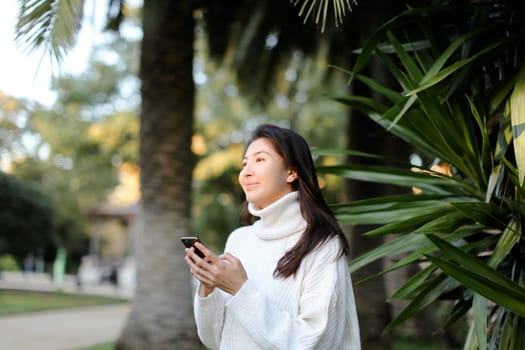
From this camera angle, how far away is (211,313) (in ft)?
7.04

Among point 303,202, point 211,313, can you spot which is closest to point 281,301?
point 211,313

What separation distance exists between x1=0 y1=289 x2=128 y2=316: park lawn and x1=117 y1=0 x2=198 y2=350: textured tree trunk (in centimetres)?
694

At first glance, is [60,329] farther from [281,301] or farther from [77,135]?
[77,135]

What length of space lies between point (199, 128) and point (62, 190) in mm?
12679

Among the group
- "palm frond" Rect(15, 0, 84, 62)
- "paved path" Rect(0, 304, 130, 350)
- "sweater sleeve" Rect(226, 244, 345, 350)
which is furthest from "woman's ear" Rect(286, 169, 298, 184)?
"paved path" Rect(0, 304, 130, 350)

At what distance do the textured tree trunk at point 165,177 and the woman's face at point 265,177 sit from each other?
14.7 ft

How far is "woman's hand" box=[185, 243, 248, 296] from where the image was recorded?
1962mm

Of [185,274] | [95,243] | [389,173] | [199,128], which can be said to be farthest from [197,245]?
[95,243]

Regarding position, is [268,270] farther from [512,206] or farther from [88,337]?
[88,337]

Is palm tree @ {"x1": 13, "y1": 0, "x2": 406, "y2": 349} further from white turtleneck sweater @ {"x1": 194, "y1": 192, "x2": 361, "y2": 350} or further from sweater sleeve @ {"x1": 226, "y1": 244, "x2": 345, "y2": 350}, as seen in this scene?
sweater sleeve @ {"x1": 226, "y1": 244, "x2": 345, "y2": 350}

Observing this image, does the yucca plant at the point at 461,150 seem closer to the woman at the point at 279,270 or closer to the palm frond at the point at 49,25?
the woman at the point at 279,270

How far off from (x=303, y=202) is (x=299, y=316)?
42 centimetres

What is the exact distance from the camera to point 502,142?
10.8 feet

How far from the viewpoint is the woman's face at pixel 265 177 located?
2227 mm
